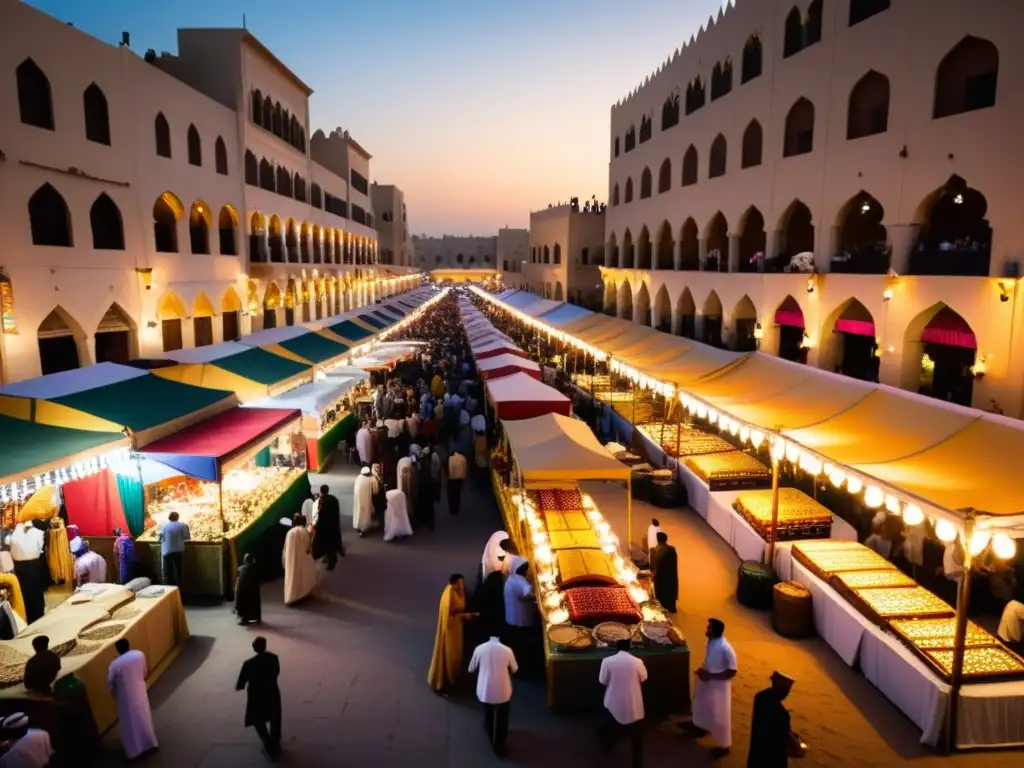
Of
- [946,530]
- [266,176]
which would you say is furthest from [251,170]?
[946,530]

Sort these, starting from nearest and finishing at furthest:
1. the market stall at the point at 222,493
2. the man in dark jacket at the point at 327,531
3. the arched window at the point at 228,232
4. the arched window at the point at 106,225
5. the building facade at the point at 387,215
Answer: the market stall at the point at 222,493 → the man in dark jacket at the point at 327,531 → the arched window at the point at 106,225 → the arched window at the point at 228,232 → the building facade at the point at 387,215

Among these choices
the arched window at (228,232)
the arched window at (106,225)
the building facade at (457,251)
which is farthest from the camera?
the building facade at (457,251)

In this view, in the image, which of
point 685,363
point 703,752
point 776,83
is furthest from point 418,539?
point 776,83

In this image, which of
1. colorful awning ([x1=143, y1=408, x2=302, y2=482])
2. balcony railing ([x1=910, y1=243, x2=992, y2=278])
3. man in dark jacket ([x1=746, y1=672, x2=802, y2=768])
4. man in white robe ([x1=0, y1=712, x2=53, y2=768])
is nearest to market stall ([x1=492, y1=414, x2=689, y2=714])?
man in dark jacket ([x1=746, y1=672, x2=802, y2=768])

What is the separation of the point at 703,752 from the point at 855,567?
3.76m

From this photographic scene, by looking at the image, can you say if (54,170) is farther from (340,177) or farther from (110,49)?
(340,177)

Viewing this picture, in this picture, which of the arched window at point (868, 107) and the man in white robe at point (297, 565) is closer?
the man in white robe at point (297, 565)

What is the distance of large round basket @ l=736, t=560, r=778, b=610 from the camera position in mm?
9195

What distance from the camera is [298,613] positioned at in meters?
9.11

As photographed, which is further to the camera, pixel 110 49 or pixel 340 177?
pixel 340 177

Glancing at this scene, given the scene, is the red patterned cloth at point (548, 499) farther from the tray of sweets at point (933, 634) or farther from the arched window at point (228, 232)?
the arched window at point (228, 232)

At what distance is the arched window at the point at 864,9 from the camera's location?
13.8 meters

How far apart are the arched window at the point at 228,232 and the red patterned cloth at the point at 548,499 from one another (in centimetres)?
1409

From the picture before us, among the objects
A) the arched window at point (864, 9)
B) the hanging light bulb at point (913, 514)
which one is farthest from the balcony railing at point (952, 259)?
the hanging light bulb at point (913, 514)
